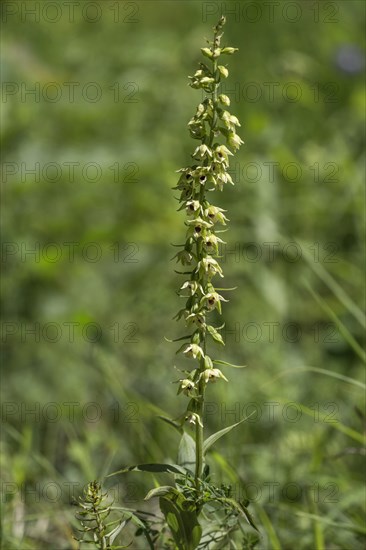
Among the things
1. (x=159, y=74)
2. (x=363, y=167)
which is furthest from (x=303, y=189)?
(x=159, y=74)

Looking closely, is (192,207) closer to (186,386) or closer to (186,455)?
Result: (186,386)

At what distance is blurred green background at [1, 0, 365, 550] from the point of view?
8.98 feet

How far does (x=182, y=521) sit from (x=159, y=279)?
2.53m

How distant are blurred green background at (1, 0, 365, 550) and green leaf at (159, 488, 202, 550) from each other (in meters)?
0.55

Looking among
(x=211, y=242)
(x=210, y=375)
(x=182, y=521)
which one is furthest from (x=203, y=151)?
(x=182, y=521)

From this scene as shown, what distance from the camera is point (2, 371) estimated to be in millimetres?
3836

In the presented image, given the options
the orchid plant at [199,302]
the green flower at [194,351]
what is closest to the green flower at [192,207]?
the orchid plant at [199,302]

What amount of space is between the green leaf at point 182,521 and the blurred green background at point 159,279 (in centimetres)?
55

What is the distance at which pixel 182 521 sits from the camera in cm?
164

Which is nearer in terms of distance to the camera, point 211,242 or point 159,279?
point 211,242

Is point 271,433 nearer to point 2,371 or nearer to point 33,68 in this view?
point 2,371

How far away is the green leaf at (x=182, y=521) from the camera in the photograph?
1627 mm

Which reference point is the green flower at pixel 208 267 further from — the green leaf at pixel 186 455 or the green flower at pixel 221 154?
the green leaf at pixel 186 455

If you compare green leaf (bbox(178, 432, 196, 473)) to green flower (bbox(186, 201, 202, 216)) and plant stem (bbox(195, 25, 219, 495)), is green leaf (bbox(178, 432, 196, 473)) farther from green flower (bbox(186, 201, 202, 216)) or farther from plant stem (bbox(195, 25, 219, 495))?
green flower (bbox(186, 201, 202, 216))
